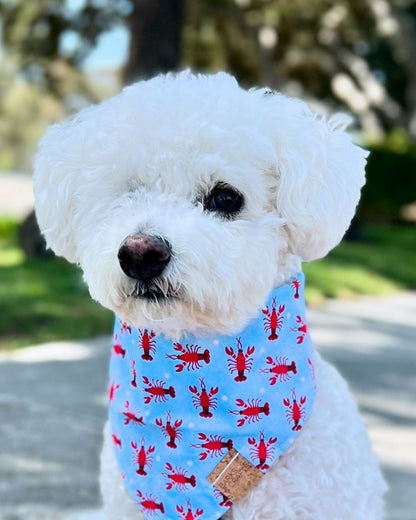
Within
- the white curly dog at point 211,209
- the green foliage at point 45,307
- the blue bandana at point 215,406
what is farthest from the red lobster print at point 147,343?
the green foliage at point 45,307

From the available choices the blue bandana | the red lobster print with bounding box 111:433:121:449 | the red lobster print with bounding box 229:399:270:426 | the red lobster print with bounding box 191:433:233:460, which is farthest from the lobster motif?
the red lobster print with bounding box 111:433:121:449

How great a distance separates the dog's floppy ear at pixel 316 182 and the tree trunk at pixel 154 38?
7.44 metres

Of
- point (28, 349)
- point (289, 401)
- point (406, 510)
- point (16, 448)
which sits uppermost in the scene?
point (289, 401)

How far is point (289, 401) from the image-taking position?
7.67ft

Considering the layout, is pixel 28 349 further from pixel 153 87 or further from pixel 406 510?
pixel 153 87

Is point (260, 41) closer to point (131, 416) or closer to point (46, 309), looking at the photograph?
point (46, 309)

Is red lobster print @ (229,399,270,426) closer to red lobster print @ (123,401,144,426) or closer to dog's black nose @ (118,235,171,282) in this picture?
red lobster print @ (123,401,144,426)

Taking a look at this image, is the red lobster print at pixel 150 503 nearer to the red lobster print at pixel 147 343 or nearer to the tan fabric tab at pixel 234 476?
the tan fabric tab at pixel 234 476

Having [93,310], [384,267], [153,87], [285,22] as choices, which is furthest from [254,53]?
[153,87]

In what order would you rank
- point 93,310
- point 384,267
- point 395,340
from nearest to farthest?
point 395,340
point 93,310
point 384,267

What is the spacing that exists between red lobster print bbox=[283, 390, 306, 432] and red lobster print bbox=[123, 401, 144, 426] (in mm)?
432

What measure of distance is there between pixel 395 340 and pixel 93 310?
2.64m

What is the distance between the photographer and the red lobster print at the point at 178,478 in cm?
237

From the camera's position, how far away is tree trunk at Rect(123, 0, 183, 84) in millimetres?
9328
